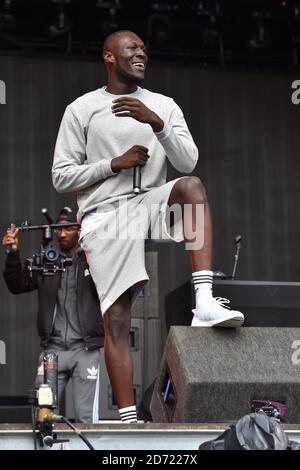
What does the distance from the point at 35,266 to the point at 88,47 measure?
3084 mm

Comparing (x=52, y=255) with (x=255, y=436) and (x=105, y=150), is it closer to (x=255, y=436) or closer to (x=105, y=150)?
(x=105, y=150)

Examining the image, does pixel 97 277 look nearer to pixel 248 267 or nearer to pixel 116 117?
pixel 116 117

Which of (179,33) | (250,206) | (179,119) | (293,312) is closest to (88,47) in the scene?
(179,33)

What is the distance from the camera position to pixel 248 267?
25.6 ft

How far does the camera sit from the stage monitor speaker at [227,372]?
10.4 ft

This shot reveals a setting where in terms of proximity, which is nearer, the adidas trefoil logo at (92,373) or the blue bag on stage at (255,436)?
the blue bag on stage at (255,436)

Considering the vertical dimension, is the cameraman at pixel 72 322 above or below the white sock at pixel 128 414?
above

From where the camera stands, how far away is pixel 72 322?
16.2 feet

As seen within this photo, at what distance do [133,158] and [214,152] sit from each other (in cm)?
455

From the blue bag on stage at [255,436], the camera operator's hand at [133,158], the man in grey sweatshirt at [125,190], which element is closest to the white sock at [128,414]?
the man in grey sweatshirt at [125,190]

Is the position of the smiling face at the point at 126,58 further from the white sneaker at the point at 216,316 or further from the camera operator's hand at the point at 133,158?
the white sneaker at the point at 216,316

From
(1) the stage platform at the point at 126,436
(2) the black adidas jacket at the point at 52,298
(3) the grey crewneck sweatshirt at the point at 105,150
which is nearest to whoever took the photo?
(1) the stage platform at the point at 126,436

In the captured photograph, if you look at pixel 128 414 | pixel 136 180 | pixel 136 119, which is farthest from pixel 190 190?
pixel 128 414

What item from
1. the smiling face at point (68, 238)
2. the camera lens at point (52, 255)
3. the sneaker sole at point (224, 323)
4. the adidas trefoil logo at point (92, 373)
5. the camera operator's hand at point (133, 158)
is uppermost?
the camera operator's hand at point (133, 158)
